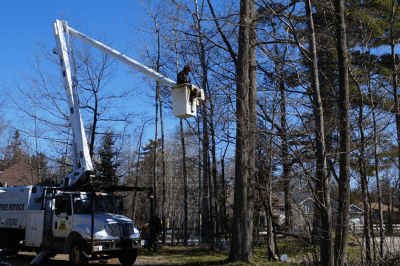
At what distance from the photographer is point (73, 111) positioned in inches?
466

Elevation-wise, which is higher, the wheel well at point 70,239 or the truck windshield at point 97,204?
the truck windshield at point 97,204

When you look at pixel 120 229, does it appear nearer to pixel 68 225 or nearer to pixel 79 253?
pixel 79 253

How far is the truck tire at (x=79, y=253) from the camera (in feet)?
32.9

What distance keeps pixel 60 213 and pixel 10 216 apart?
2.99 meters

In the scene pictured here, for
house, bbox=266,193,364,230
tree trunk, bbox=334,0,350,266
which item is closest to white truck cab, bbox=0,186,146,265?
house, bbox=266,193,364,230

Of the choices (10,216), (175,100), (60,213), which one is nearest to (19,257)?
(10,216)

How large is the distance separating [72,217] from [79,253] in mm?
1342

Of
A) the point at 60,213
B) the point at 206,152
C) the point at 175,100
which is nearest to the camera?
the point at 175,100

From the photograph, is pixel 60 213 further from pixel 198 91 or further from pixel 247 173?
pixel 198 91

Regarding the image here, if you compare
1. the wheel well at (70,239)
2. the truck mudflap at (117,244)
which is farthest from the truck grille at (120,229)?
the wheel well at (70,239)

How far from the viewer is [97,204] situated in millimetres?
11742

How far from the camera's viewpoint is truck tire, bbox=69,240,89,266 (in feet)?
32.9

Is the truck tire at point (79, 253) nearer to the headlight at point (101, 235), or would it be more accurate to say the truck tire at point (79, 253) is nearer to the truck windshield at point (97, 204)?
the headlight at point (101, 235)

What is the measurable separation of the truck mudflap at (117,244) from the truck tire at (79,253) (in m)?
0.41
